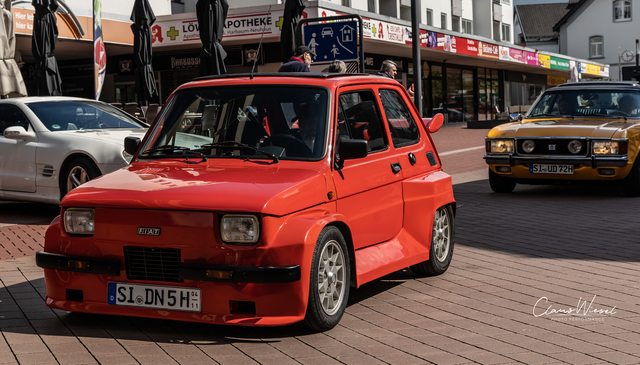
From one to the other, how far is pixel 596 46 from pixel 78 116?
75.4 m

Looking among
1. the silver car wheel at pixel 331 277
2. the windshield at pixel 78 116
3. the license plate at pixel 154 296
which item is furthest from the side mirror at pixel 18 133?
the silver car wheel at pixel 331 277

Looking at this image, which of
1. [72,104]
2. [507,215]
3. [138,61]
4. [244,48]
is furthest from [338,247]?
[244,48]

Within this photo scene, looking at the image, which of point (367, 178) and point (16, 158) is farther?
point (16, 158)

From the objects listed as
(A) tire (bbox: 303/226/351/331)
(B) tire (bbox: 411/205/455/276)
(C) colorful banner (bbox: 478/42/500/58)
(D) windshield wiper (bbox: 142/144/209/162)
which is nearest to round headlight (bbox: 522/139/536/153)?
(B) tire (bbox: 411/205/455/276)

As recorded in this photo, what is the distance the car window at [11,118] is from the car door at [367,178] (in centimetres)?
650

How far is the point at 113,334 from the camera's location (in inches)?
190

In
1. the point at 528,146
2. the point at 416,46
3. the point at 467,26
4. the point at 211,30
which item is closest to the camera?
the point at 528,146

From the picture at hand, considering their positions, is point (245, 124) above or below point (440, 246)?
above

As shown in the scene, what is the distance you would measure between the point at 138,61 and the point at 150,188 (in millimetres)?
17754

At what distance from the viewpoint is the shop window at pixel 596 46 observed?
78125 mm

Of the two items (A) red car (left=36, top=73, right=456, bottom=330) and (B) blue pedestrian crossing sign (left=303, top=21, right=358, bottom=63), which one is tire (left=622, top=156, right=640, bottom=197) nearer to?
(B) blue pedestrian crossing sign (left=303, top=21, right=358, bottom=63)

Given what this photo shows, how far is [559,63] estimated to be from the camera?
55156 millimetres

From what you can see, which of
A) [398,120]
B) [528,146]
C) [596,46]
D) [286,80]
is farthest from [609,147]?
[596,46]

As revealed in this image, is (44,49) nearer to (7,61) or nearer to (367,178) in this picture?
(7,61)
